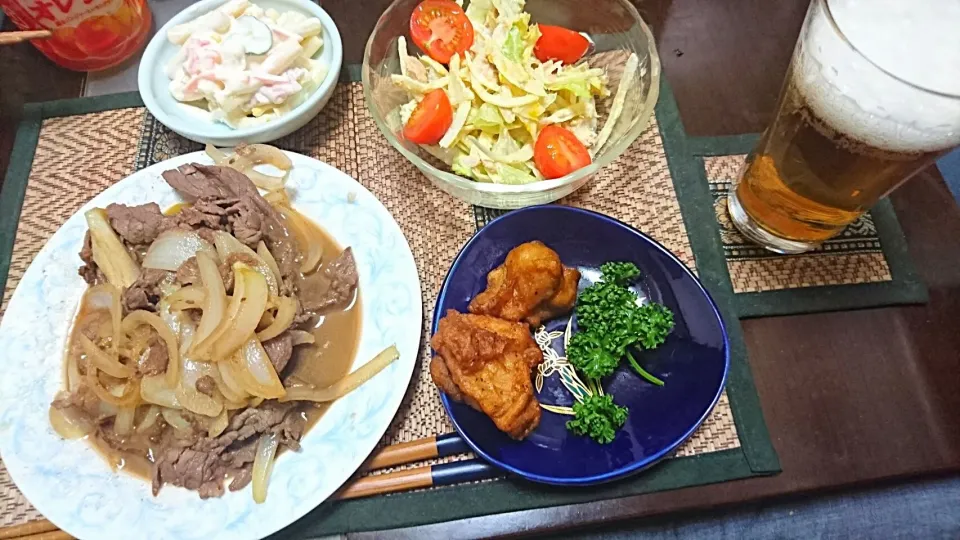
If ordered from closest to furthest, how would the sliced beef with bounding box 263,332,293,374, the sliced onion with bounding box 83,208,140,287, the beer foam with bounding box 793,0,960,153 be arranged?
1. the beer foam with bounding box 793,0,960,153
2. the sliced beef with bounding box 263,332,293,374
3. the sliced onion with bounding box 83,208,140,287

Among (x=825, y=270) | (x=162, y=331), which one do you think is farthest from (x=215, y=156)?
(x=825, y=270)

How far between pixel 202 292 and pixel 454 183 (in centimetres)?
66

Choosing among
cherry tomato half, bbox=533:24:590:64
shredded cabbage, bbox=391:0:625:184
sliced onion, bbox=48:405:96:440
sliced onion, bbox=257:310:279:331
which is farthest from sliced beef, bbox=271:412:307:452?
cherry tomato half, bbox=533:24:590:64

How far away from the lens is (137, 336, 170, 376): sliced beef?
1.42 m

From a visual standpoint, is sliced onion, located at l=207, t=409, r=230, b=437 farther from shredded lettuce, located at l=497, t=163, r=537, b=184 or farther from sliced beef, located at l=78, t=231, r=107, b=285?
shredded lettuce, located at l=497, t=163, r=537, b=184

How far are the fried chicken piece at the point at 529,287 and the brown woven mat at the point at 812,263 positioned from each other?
48 centimetres

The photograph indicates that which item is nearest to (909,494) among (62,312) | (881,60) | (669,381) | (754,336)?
(754,336)

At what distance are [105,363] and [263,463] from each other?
1.41 ft

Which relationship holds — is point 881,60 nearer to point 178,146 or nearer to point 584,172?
point 584,172

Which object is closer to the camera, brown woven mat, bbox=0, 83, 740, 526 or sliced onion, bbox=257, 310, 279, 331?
sliced onion, bbox=257, 310, 279, 331

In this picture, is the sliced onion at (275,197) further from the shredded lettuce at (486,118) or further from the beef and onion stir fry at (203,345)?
the shredded lettuce at (486,118)

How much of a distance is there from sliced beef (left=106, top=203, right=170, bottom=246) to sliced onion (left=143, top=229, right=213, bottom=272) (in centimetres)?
5

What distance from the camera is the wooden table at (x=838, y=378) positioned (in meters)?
1.45

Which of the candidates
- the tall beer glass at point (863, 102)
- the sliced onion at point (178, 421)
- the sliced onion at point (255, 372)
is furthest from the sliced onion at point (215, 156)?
the tall beer glass at point (863, 102)
